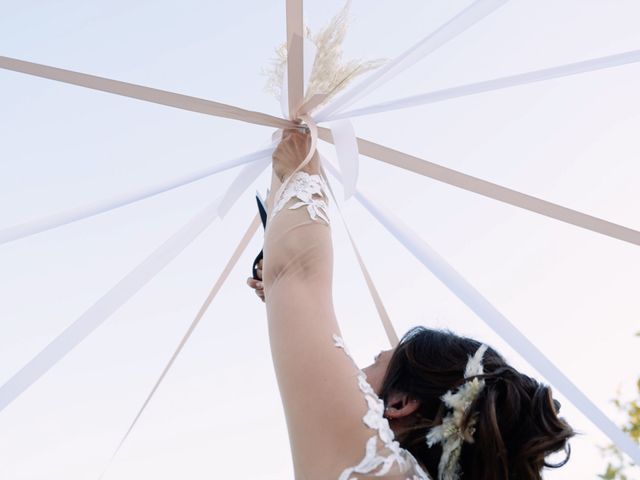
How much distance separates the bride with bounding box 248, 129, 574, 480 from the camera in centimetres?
143

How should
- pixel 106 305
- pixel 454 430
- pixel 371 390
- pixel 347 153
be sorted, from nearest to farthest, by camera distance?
pixel 371 390
pixel 454 430
pixel 347 153
pixel 106 305

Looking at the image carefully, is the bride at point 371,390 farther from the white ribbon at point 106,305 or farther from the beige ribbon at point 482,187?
the white ribbon at point 106,305

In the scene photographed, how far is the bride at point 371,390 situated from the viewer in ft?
4.68

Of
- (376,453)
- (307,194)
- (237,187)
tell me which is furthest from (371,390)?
(237,187)

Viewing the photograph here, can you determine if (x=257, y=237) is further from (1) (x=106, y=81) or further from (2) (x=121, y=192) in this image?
(1) (x=106, y=81)

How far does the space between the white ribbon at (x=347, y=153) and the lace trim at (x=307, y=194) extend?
11 cm

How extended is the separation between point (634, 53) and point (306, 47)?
1076 millimetres

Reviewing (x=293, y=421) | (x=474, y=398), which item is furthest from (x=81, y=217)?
(x=474, y=398)

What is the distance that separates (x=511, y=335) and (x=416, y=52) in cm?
99

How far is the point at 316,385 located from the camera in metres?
1.45

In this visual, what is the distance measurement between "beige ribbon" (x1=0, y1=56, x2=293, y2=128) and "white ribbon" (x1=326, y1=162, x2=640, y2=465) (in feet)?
2.21

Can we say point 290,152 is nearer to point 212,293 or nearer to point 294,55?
point 294,55

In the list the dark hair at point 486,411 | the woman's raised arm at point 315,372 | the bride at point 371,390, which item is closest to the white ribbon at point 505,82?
the bride at point 371,390

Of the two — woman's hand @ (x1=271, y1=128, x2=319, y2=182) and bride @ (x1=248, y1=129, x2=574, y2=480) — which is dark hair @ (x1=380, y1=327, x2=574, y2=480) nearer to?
bride @ (x1=248, y1=129, x2=574, y2=480)
